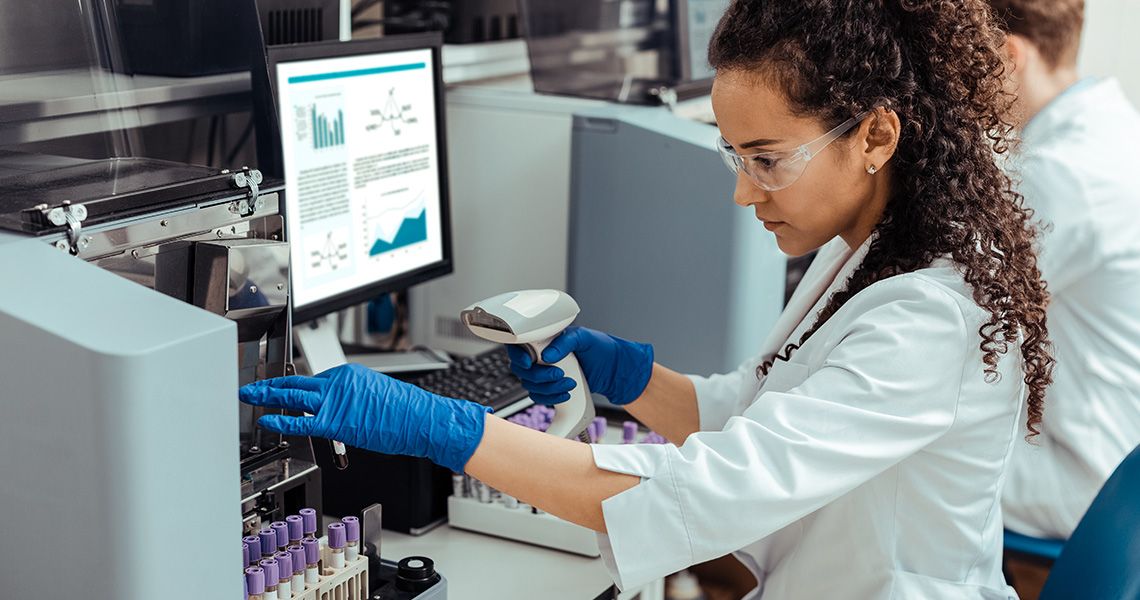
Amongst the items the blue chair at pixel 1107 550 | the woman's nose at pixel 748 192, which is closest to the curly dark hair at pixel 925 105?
the woman's nose at pixel 748 192

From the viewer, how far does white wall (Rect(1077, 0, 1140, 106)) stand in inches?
146

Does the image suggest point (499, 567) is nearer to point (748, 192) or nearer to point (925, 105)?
point (748, 192)

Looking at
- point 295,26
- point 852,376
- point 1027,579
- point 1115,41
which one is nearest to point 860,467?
point 852,376

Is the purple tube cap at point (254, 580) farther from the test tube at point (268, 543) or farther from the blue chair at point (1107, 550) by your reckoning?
the blue chair at point (1107, 550)

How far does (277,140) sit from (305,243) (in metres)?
0.39

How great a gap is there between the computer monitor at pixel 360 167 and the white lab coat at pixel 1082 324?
37.6 inches

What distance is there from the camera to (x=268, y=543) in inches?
38.7

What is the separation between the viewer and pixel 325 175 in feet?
4.94

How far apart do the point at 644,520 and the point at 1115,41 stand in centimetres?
339

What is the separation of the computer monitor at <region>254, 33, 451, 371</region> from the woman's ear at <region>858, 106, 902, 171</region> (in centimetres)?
69

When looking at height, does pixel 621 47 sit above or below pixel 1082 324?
above

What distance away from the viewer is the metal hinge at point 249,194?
3.15 feet

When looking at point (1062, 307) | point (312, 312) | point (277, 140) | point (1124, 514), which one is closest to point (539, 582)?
point (312, 312)

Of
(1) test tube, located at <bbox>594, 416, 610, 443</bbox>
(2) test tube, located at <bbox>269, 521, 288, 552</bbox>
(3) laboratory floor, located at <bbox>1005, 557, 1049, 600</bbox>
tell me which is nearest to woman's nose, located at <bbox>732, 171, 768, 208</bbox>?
(1) test tube, located at <bbox>594, 416, 610, 443</bbox>
